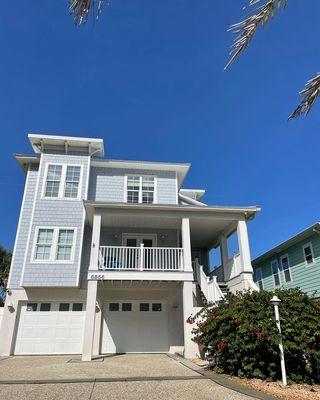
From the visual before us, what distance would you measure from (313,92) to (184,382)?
6.00 metres

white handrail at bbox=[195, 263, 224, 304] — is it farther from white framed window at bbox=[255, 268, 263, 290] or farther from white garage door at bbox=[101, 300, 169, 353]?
white framed window at bbox=[255, 268, 263, 290]

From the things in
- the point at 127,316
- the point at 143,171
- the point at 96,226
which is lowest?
the point at 127,316

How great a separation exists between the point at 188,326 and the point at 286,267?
8803mm

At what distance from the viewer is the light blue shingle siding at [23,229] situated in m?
12.6

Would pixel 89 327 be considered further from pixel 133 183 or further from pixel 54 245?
pixel 133 183

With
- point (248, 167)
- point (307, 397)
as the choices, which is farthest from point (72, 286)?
point (248, 167)

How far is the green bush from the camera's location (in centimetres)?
616

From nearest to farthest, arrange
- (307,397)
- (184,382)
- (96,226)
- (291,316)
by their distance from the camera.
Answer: (307,397) < (184,382) < (291,316) < (96,226)

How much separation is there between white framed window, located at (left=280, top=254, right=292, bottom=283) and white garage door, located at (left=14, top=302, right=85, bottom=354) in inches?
436

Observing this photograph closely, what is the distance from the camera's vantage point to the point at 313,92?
15.0 feet

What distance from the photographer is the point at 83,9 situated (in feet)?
11.7

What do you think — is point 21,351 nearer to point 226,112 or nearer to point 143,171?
point 143,171

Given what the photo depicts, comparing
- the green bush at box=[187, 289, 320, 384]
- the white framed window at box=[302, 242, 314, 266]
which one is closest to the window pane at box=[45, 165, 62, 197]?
the green bush at box=[187, 289, 320, 384]

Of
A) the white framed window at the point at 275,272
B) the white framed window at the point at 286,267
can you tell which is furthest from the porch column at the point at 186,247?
the white framed window at the point at 275,272
